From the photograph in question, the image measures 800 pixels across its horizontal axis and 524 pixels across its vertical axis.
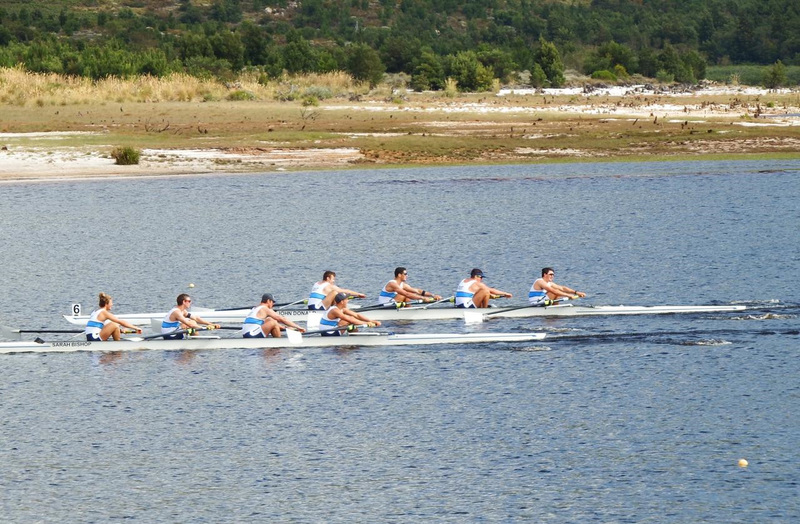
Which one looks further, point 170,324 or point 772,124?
point 772,124

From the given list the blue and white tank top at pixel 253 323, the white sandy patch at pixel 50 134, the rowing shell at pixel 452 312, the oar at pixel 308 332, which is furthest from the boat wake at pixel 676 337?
the white sandy patch at pixel 50 134

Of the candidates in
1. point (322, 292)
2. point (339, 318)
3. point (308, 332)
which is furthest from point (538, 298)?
point (308, 332)

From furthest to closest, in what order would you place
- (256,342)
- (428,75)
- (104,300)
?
1. (428,75)
2. (256,342)
3. (104,300)

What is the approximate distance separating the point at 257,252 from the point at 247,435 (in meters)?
21.1

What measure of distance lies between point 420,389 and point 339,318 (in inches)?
187

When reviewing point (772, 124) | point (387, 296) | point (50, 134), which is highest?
point (50, 134)

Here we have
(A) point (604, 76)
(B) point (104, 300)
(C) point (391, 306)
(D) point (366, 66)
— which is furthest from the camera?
(A) point (604, 76)

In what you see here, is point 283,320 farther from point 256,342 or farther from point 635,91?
point 635,91

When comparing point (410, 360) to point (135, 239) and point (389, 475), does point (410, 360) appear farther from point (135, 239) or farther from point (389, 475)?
point (135, 239)

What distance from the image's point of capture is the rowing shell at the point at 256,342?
30078 mm

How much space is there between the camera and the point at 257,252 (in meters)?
44.5

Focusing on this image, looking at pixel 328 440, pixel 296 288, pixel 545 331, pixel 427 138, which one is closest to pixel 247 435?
pixel 328 440

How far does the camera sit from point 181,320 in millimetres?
30219

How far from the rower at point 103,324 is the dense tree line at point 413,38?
2337 inches
